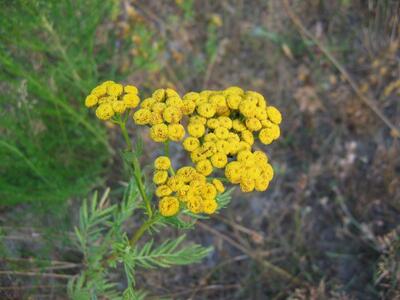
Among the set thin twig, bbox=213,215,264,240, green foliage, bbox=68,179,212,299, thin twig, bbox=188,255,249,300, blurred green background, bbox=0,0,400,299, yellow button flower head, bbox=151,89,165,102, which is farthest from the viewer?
thin twig, bbox=213,215,264,240

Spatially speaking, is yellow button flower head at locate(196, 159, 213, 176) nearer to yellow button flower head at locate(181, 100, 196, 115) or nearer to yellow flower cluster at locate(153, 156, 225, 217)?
yellow flower cluster at locate(153, 156, 225, 217)

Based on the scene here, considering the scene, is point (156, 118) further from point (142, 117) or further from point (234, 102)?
point (234, 102)

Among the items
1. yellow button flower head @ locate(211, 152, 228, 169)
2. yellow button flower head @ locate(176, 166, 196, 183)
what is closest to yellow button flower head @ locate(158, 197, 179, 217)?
yellow button flower head @ locate(176, 166, 196, 183)

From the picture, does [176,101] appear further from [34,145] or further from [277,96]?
[277,96]

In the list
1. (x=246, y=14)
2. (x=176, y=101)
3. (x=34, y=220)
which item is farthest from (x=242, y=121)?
(x=246, y=14)

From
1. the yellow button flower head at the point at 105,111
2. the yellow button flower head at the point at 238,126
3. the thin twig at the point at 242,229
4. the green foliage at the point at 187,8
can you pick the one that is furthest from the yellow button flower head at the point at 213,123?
the green foliage at the point at 187,8

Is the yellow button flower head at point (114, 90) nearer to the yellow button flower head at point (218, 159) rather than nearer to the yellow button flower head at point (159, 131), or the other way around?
the yellow button flower head at point (159, 131)
